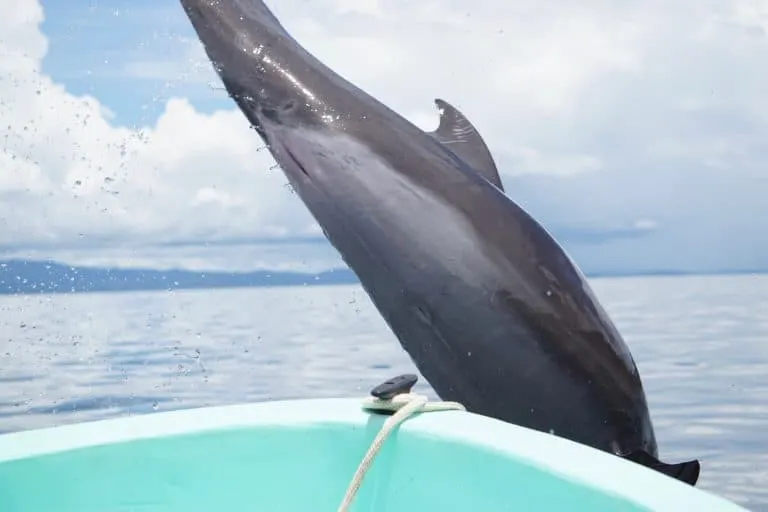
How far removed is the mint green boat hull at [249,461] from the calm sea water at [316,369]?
230 centimetres

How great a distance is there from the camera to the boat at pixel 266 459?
283cm

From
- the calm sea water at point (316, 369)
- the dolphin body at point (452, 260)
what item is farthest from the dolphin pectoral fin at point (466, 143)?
the calm sea water at point (316, 369)

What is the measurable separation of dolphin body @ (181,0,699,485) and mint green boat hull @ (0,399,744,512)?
1.63 m

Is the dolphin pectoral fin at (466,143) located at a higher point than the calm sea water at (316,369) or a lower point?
higher

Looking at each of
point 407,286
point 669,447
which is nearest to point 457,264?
point 407,286

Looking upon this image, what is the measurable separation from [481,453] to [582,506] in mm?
407

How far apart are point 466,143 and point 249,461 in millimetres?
2534

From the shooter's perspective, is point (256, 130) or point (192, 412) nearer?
point (192, 412)

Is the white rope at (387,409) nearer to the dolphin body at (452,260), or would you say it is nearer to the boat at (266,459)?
the boat at (266,459)

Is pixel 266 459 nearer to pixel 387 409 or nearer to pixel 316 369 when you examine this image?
pixel 387 409

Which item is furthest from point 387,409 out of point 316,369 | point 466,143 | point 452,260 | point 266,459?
point 316,369

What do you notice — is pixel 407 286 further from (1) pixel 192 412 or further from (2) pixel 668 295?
(2) pixel 668 295

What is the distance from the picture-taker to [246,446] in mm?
3121

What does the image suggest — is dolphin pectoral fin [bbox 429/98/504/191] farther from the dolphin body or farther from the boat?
the boat
